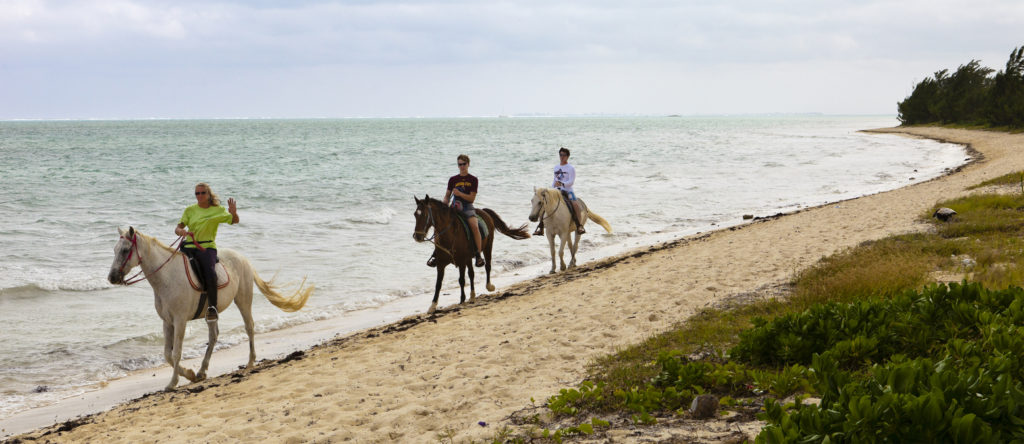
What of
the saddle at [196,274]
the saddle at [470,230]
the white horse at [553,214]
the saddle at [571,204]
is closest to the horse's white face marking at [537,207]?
the white horse at [553,214]

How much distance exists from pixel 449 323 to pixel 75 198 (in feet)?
84.8

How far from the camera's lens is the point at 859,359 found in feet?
18.1

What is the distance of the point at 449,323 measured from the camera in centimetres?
1035

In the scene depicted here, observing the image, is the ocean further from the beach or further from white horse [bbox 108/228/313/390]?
the beach

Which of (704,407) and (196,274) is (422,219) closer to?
(196,274)

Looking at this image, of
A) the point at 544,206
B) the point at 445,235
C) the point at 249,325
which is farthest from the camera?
the point at 544,206

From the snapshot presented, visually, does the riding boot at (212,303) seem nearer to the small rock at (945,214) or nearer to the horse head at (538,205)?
the horse head at (538,205)

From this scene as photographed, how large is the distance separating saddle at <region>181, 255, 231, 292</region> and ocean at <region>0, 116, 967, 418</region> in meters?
2.17

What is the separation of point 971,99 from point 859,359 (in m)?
88.3

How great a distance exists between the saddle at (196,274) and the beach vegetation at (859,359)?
510cm

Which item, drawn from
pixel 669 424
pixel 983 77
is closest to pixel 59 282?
pixel 669 424

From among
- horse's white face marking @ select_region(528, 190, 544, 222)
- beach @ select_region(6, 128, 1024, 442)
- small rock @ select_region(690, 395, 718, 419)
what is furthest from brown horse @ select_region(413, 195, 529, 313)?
small rock @ select_region(690, 395, 718, 419)

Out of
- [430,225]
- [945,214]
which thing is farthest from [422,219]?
[945,214]

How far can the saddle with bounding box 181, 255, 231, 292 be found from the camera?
27.7ft
